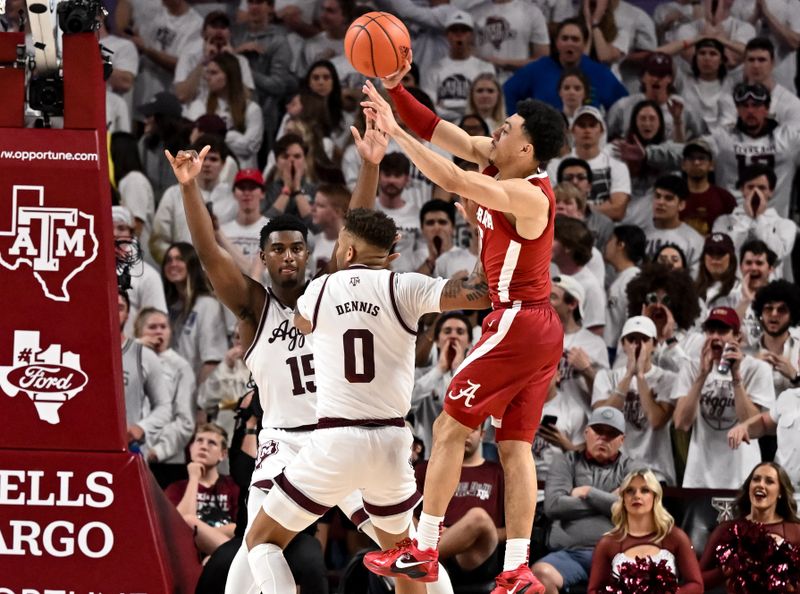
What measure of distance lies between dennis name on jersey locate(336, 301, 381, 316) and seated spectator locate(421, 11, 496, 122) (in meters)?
6.89

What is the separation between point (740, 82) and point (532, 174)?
7.31 m

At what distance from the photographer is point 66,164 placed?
6.85 m

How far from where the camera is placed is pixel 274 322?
7.31m

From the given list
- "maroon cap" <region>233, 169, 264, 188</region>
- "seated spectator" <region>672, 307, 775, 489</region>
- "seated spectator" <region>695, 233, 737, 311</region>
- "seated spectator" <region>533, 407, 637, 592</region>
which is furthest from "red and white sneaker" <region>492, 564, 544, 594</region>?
"maroon cap" <region>233, 169, 264, 188</region>

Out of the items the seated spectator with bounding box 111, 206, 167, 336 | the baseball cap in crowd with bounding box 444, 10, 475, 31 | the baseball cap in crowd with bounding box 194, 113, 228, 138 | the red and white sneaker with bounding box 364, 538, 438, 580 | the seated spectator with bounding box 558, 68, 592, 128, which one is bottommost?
the seated spectator with bounding box 111, 206, 167, 336

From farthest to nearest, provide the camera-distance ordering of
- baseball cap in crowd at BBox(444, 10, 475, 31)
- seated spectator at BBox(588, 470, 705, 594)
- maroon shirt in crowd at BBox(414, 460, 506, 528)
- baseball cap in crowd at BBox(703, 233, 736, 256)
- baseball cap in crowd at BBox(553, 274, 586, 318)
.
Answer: baseball cap in crowd at BBox(444, 10, 475, 31), baseball cap in crowd at BBox(703, 233, 736, 256), baseball cap in crowd at BBox(553, 274, 586, 318), maroon shirt in crowd at BBox(414, 460, 506, 528), seated spectator at BBox(588, 470, 705, 594)

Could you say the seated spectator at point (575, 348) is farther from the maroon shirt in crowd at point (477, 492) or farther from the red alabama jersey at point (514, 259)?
the red alabama jersey at point (514, 259)

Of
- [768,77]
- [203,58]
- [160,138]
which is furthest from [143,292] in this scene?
[768,77]

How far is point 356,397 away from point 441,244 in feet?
17.2

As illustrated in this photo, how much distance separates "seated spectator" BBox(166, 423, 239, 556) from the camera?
941cm

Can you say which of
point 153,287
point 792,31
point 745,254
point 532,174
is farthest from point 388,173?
point 532,174

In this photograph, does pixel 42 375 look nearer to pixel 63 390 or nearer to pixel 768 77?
pixel 63 390

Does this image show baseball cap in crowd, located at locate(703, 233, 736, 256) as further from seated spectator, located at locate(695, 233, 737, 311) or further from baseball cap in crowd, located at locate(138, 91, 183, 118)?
baseball cap in crowd, located at locate(138, 91, 183, 118)

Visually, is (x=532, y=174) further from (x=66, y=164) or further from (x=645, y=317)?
(x=645, y=317)
